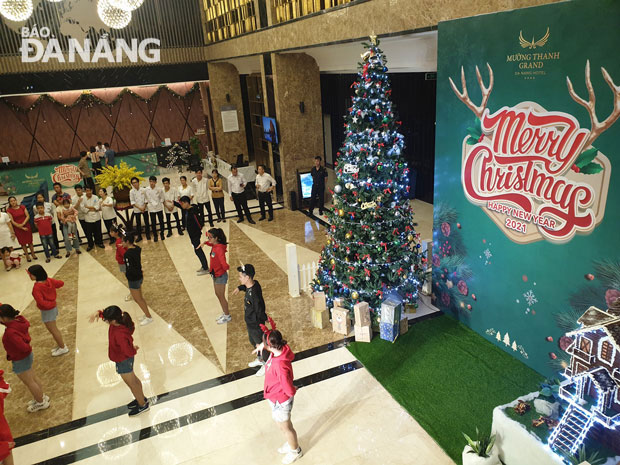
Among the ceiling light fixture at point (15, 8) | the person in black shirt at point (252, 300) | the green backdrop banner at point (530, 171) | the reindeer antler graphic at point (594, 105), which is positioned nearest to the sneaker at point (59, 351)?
the person in black shirt at point (252, 300)

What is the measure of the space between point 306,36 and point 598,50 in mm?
6239

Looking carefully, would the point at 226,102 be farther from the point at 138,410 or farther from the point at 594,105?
the point at 594,105

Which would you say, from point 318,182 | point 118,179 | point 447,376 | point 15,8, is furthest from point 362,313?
point 15,8

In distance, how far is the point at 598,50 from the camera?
12.0 feet

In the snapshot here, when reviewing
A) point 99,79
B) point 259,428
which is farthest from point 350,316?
point 99,79

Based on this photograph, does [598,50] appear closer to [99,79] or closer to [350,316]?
[350,316]

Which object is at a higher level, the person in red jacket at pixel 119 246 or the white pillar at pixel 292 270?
the person in red jacket at pixel 119 246

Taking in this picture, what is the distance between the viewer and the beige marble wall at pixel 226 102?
54.1ft

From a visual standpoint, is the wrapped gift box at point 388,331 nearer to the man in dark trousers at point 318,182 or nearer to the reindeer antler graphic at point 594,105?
the reindeer antler graphic at point 594,105

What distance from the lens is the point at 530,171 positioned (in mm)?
4504

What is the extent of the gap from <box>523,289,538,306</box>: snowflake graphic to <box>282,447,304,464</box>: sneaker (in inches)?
113

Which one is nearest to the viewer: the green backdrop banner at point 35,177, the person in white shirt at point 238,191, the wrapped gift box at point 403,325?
the wrapped gift box at point 403,325

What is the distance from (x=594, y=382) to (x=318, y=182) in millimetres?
7682

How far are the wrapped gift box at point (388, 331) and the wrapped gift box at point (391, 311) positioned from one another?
0.16ft
